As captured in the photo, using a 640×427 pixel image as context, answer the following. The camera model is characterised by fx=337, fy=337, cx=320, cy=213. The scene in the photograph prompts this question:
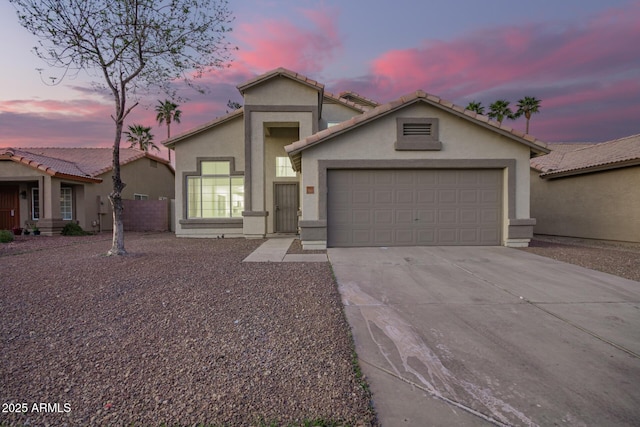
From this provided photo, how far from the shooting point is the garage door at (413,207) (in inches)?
410

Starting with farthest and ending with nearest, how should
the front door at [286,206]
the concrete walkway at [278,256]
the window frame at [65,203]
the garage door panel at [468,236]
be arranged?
the window frame at [65,203], the front door at [286,206], the garage door panel at [468,236], the concrete walkway at [278,256]

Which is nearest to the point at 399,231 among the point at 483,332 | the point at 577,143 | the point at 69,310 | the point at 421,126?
the point at 421,126

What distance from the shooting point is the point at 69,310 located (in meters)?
4.69

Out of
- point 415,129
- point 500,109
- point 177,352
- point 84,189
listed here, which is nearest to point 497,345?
point 177,352

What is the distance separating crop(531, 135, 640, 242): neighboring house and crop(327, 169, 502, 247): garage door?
5.44m

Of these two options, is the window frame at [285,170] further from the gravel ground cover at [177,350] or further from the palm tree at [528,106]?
the palm tree at [528,106]

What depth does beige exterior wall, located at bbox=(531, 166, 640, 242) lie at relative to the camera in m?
11.9

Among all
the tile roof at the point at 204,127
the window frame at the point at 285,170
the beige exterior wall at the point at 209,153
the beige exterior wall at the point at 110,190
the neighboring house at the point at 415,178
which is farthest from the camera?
the beige exterior wall at the point at 110,190

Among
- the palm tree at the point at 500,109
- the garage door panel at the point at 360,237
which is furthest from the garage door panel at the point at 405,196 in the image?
the palm tree at the point at 500,109

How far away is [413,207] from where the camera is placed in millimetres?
10445

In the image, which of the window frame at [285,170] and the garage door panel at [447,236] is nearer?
the garage door panel at [447,236]

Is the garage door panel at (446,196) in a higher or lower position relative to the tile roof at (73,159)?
lower

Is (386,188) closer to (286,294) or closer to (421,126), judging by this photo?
(421,126)

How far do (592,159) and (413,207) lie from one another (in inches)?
357
